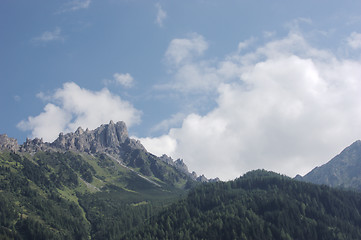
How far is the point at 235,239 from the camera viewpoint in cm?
19425

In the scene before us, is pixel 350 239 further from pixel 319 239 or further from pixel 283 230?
pixel 283 230

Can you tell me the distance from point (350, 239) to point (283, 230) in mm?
41403

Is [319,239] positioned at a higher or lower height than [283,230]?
lower

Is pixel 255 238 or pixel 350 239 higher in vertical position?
pixel 255 238

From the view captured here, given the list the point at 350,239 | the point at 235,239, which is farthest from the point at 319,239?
the point at 235,239

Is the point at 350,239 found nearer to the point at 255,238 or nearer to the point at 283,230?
the point at 283,230

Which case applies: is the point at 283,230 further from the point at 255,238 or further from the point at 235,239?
the point at 235,239

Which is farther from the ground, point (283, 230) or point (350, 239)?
point (283, 230)

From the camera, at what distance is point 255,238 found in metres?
197

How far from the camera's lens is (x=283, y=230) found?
655ft

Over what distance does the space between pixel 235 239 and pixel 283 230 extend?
32128 mm

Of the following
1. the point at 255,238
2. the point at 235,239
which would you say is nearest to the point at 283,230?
the point at 255,238

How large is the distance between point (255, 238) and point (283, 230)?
1899 centimetres

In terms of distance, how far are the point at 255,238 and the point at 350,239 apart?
2339 inches
